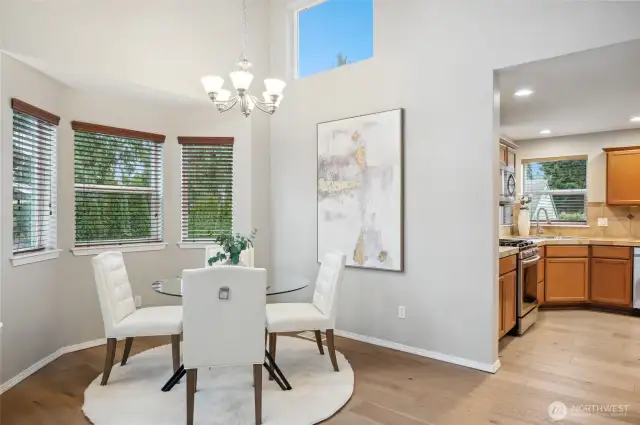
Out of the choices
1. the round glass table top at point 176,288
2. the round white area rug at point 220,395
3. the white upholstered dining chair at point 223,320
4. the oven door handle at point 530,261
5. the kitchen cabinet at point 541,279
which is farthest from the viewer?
the kitchen cabinet at point 541,279

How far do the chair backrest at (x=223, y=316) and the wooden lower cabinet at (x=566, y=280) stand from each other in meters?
4.46

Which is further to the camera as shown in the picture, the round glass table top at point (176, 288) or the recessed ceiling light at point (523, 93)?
the recessed ceiling light at point (523, 93)

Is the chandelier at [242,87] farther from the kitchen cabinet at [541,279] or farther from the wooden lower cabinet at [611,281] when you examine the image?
the wooden lower cabinet at [611,281]

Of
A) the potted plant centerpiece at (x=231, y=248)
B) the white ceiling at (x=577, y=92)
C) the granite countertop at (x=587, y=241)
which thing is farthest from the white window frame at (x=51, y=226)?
the granite countertop at (x=587, y=241)

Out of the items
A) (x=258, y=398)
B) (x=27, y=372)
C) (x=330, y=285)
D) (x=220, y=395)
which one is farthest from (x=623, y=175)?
(x=27, y=372)

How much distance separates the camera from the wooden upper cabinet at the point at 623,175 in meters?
5.39

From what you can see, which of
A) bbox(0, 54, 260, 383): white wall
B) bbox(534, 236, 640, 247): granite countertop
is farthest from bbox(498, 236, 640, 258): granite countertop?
bbox(0, 54, 260, 383): white wall

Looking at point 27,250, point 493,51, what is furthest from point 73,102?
point 493,51

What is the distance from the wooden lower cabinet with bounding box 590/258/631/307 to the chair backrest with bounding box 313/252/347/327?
392cm

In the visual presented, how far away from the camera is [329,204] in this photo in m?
4.31

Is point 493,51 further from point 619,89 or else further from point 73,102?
point 73,102

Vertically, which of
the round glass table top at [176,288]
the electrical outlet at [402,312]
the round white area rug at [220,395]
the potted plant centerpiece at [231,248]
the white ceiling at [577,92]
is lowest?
the round white area rug at [220,395]

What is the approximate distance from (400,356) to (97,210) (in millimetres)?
3166

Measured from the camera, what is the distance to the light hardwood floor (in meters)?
2.58
